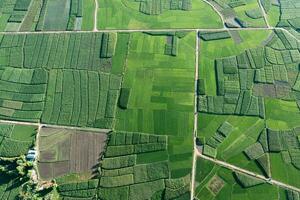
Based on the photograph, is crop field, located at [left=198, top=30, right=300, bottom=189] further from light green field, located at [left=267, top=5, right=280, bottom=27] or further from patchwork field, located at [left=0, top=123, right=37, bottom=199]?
patchwork field, located at [left=0, top=123, right=37, bottom=199]

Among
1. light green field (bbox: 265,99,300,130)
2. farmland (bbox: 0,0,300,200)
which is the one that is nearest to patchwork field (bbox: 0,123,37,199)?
farmland (bbox: 0,0,300,200)

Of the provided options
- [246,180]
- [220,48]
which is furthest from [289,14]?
[246,180]

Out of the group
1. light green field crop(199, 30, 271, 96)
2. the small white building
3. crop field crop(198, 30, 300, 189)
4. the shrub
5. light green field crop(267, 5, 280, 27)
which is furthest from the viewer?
light green field crop(267, 5, 280, 27)

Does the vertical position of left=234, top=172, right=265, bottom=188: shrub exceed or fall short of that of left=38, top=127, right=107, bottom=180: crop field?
it falls short

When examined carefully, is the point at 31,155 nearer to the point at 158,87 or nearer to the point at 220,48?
the point at 158,87

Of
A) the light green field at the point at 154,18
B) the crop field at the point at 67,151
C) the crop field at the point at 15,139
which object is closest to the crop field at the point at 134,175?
the crop field at the point at 67,151

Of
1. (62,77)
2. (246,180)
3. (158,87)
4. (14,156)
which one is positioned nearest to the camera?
(246,180)

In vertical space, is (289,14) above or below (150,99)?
above

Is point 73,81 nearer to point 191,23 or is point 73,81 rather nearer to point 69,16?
point 69,16
